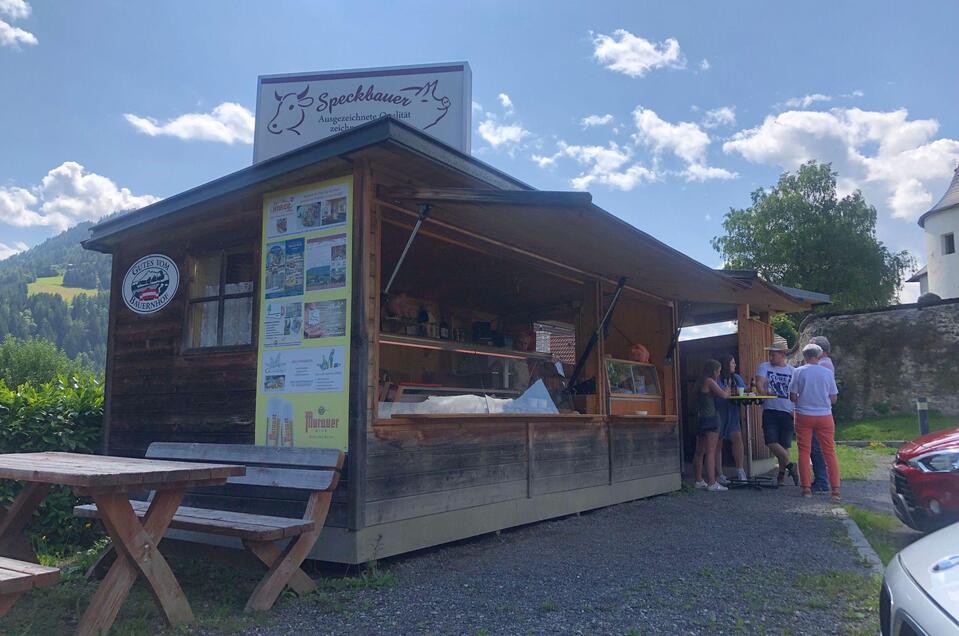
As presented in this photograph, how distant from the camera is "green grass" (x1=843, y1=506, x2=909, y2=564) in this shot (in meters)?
5.61

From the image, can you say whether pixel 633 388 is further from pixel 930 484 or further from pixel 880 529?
pixel 930 484

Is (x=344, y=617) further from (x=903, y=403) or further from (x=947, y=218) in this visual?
(x=947, y=218)

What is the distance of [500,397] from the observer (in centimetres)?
675

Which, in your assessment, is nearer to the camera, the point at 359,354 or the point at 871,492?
the point at 359,354

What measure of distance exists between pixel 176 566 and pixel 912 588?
15.5 feet

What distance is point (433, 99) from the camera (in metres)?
9.45

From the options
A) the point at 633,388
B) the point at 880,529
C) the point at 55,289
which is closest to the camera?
the point at 880,529

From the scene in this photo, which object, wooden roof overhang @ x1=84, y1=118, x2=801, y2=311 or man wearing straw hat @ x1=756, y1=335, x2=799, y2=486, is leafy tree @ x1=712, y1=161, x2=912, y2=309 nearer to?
man wearing straw hat @ x1=756, y1=335, x2=799, y2=486

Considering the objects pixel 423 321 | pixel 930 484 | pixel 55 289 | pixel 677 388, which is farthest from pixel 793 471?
pixel 55 289

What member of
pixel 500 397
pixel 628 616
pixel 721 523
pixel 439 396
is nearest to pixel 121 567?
pixel 628 616

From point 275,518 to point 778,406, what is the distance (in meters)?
6.99

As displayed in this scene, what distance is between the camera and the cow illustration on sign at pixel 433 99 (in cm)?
934

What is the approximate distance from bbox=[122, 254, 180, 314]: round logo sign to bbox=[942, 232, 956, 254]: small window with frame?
39922 millimetres

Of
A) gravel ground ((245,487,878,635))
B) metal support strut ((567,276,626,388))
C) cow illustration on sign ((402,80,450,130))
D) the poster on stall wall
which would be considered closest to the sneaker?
gravel ground ((245,487,878,635))
